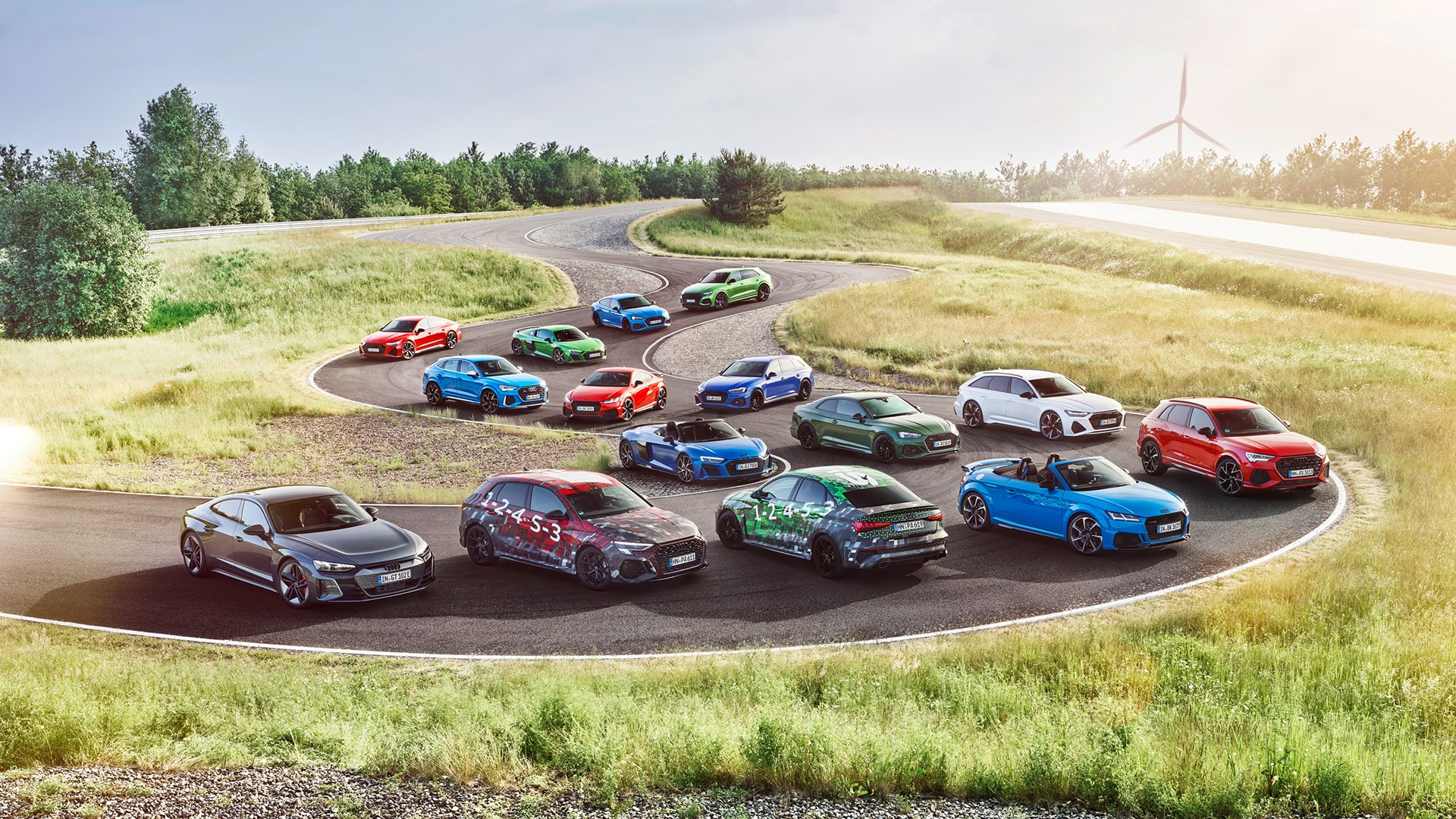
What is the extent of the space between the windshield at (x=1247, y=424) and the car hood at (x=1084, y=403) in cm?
484

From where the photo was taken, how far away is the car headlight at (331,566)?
1445cm

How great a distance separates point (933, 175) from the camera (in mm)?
130875

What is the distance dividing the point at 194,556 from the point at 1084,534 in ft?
49.2

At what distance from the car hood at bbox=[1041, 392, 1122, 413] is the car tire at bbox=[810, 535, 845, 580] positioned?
12421 mm

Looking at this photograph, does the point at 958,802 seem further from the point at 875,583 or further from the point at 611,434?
Result: the point at 611,434

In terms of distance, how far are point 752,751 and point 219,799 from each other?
177 inches

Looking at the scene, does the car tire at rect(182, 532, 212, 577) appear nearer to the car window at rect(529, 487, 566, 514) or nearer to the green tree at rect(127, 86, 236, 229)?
the car window at rect(529, 487, 566, 514)

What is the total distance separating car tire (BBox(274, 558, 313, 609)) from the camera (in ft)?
48.0

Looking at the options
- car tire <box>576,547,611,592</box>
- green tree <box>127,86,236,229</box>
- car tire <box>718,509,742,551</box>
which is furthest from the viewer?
green tree <box>127,86,236,229</box>

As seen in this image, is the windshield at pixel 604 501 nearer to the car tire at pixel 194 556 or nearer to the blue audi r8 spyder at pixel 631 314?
the car tire at pixel 194 556

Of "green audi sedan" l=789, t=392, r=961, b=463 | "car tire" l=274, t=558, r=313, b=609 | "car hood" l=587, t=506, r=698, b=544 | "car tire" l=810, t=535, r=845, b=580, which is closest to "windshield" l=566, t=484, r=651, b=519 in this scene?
"car hood" l=587, t=506, r=698, b=544

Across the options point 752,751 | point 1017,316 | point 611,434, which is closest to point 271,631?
point 752,751

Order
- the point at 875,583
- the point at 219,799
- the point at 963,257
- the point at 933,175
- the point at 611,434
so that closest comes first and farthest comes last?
the point at 219,799 < the point at 875,583 < the point at 611,434 < the point at 963,257 < the point at 933,175

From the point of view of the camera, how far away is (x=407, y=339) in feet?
141
